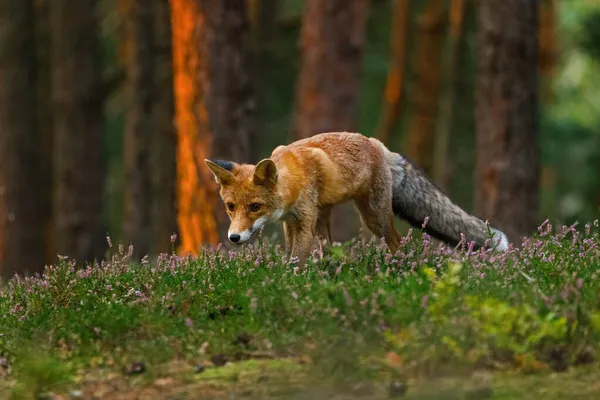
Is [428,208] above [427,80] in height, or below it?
below

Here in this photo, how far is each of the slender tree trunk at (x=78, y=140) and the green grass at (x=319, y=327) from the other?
1195 centimetres

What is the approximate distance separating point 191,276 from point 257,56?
1640 centimetres

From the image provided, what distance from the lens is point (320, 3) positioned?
16.7 metres

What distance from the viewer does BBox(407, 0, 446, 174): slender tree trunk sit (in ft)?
86.9

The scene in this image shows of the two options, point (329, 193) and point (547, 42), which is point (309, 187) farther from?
point (547, 42)

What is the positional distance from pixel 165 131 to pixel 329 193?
509 inches

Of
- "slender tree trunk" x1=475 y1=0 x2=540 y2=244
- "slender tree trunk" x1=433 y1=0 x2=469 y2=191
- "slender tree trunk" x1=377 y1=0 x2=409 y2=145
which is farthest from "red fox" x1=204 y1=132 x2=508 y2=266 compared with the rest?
"slender tree trunk" x1=377 y1=0 x2=409 y2=145

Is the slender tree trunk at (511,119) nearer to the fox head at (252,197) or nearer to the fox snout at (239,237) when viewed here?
the fox head at (252,197)

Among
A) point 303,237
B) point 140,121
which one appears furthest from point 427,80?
point 303,237

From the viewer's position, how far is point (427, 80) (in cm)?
2677

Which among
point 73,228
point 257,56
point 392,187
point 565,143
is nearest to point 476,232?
point 392,187

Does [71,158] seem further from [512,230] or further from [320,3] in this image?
[512,230]

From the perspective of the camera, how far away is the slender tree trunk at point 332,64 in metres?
16.6

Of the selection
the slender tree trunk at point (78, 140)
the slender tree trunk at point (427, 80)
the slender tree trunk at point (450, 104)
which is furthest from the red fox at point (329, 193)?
the slender tree trunk at point (427, 80)
